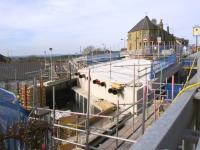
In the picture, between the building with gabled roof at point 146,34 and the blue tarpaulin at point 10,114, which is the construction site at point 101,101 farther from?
the building with gabled roof at point 146,34

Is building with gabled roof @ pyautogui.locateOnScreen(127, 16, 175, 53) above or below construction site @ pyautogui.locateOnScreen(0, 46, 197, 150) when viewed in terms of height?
above

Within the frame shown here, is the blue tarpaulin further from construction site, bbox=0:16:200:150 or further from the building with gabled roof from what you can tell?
the building with gabled roof

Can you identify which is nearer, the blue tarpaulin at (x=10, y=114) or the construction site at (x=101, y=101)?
the blue tarpaulin at (x=10, y=114)

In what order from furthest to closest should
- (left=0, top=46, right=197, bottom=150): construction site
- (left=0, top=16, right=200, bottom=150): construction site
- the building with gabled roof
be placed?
the building with gabled roof, (left=0, top=46, right=197, bottom=150): construction site, (left=0, top=16, right=200, bottom=150): construction site

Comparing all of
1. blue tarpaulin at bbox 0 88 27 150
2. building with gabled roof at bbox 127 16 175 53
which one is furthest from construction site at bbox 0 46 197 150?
building with gabled roof at bbox 127 16 175 53

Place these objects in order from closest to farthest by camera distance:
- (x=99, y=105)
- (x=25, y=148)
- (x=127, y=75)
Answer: (x=25, y=148) < (x=99, y=105) < (x=127, y=75)

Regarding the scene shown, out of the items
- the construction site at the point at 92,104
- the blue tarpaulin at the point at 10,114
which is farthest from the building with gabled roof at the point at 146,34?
the blue tarpaulin at the point at 10,114

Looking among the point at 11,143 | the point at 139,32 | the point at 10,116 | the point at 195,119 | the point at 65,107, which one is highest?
the point at 139,32

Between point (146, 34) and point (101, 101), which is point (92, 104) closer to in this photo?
point (101, 101)

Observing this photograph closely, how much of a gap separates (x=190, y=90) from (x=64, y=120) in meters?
7.33

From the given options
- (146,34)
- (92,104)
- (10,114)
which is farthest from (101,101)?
(146,34)

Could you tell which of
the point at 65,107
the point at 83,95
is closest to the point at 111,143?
the point at 83,95

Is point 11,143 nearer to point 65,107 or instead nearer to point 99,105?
point 99,105

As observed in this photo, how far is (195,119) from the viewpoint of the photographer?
143 inches
